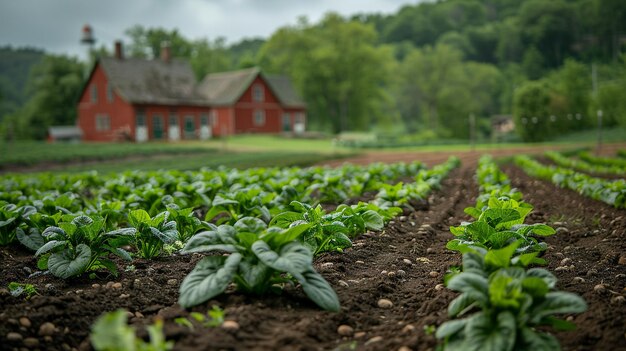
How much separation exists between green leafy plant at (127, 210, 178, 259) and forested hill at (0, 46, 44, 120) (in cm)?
7001

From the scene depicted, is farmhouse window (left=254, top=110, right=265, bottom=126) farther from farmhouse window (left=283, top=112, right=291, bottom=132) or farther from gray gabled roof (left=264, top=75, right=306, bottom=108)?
farmhouse window (left=283, top=112, right=291, bottom=132)

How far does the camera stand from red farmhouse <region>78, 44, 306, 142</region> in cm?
3644

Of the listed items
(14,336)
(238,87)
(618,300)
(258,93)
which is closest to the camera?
(14,336)

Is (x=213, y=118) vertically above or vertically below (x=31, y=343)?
above

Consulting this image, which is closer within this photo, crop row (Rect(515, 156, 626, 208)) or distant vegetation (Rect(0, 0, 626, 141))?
crop row (Rect(515, 156, 626, 208))

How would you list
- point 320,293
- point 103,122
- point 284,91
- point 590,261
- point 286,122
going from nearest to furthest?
1. point 320,293
2. point 590,261
3. point 103,122
4. point 286,122
5. point 284,91

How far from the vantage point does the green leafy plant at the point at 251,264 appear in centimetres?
296

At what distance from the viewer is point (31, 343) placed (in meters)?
2.87

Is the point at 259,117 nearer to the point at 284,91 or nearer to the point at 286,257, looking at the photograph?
the point at 284,91

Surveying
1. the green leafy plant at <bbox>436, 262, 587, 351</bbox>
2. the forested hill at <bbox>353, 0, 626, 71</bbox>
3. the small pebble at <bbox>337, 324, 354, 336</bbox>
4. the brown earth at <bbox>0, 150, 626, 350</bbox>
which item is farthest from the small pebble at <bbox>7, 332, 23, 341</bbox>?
the forested hill at <bbox>353, 0, 626, 71</bbox>

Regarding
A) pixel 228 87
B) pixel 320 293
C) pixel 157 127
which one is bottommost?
pixel 320 293

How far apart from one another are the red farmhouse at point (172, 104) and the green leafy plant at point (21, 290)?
3324cm

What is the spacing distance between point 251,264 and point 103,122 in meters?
38.5

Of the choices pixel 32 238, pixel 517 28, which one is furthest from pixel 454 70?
pixel 32 238
